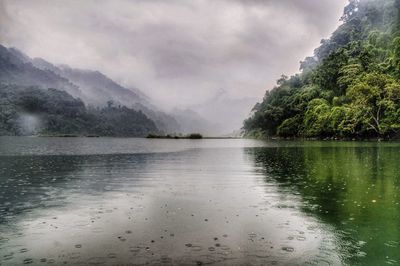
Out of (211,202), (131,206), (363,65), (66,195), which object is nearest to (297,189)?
(211,202)

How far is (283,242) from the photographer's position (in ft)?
46.4

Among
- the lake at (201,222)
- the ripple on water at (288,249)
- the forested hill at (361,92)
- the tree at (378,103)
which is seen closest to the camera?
the lake at (201,222)

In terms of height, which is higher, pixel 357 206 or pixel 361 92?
pixel 361 92

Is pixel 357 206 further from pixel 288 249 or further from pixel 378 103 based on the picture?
pixel 378 103

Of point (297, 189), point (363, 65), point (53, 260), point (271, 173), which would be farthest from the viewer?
point (363, 65)

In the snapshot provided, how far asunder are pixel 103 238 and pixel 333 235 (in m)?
9.17

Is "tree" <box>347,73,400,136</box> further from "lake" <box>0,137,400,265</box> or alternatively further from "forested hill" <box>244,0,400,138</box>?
"lake" <box>0,137,400,265</box>

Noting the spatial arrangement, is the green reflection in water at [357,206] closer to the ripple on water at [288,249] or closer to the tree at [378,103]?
the ripple on water at [288,249]

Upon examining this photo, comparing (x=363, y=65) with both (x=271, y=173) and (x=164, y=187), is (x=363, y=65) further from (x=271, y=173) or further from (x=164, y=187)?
(x=164, y=187)

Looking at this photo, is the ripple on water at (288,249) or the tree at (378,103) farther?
the tree at (378,103)

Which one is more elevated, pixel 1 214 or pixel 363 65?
pixel 363 65

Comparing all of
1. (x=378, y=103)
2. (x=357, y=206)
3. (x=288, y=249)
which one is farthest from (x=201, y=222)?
(x=378, y=103)

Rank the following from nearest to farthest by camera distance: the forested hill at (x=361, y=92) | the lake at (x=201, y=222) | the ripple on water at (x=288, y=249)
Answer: the lake at (x=201, y=222) < the ripple on water at (x=288, y=249) < the forested hill at (x=361, y=92)

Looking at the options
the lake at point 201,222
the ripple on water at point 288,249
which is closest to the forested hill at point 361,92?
the lake at point 201,222
